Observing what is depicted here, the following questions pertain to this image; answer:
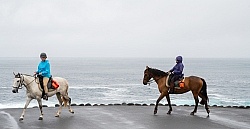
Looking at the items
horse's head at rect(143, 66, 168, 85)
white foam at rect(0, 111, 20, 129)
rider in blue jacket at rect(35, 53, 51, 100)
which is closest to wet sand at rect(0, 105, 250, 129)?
white foam at rect(0, 111, 20, 129)

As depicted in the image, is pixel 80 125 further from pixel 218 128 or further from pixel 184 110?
pixel 184 110

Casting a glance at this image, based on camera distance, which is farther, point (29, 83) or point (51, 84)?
point (51, 84)

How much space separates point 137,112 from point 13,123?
5.52 meters

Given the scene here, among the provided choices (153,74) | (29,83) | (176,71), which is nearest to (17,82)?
(29,83)

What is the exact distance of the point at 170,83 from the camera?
1476cm

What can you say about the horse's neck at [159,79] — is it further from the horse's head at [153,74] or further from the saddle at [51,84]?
the saddle at [51,84]

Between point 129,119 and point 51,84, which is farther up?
point 51,84

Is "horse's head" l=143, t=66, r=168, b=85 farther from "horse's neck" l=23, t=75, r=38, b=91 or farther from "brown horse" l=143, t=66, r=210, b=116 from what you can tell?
"horse's neck" l=23, t=75, r=38, b=91

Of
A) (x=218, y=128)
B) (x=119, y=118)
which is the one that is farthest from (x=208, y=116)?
(x=119, y=118)

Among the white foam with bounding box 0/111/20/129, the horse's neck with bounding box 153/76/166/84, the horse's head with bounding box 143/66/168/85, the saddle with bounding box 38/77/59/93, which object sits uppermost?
the horse's head with bounding box 143/66/168/85

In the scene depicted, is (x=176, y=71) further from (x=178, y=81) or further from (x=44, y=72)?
(x=44, y=72)

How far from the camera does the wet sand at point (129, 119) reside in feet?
39.5

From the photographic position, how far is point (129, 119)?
1355 centimetres

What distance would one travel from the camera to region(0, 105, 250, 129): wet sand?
1205cm
